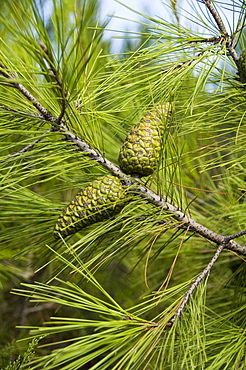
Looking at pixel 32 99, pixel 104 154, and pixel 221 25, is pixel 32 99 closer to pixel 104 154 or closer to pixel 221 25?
pixel 104 154

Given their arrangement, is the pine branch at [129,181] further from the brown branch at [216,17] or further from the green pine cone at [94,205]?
the brown branch at [216,17]

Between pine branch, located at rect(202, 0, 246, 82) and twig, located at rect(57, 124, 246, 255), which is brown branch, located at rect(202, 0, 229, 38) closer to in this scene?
pine branch, located at rect(202, 0, 246, 82)

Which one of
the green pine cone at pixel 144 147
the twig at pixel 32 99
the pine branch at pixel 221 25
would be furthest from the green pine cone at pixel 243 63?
the twig at pixel 32 99

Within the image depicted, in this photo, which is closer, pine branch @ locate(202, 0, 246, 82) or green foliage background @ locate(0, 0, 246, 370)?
green foliage background @ locate(0, 0, 246, 370)

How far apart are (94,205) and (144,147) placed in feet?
0.28

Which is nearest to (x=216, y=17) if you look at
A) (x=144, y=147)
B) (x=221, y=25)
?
(x=221, y=25)

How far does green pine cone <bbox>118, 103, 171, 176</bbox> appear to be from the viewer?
1.49 feet

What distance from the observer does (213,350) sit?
536 mm

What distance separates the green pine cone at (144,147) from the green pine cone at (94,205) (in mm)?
24

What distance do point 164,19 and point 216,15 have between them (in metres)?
0.06

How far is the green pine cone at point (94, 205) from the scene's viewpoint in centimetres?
44

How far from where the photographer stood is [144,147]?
45 centimetres

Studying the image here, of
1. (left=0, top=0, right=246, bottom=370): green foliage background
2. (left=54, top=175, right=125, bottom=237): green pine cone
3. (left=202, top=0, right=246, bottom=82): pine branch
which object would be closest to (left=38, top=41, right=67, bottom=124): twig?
(left=0, top=0, right=246, bottom=370): green foliage background

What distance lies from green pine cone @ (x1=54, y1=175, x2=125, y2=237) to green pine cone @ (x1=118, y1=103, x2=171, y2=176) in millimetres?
24
